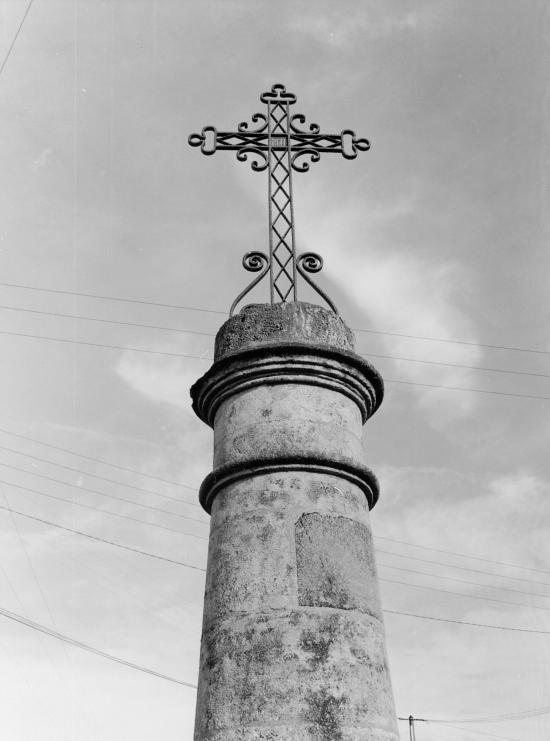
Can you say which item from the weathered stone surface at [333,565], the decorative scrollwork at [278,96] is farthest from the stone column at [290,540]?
the decorative scrollwork at [278,96]

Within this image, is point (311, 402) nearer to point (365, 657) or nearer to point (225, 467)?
point (225, 467)

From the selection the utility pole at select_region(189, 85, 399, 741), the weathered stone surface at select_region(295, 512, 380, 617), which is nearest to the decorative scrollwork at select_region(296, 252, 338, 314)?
the utility pole at select_region(189, 85, 399, 741)

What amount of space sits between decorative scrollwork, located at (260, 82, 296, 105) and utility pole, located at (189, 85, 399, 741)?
32.7 inches

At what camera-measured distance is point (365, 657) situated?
2.54 m

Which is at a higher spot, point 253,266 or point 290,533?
point 253,266

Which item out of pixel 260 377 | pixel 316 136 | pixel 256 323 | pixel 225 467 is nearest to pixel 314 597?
pixel 225 467

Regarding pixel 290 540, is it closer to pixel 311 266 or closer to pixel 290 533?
pixel 290 533

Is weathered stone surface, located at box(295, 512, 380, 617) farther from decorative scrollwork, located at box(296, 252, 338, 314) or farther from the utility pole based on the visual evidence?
decorative scrollwork, located at box(296, 252, 338, 314)

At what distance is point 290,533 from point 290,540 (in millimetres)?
27

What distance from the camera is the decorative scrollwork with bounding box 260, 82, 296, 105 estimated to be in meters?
3.88

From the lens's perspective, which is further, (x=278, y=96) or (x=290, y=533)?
(x=278, y=96)

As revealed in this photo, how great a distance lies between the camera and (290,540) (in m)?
2.69

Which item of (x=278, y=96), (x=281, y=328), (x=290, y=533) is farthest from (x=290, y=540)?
(x=278, y=96)

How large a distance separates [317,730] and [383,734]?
10.6 inches
